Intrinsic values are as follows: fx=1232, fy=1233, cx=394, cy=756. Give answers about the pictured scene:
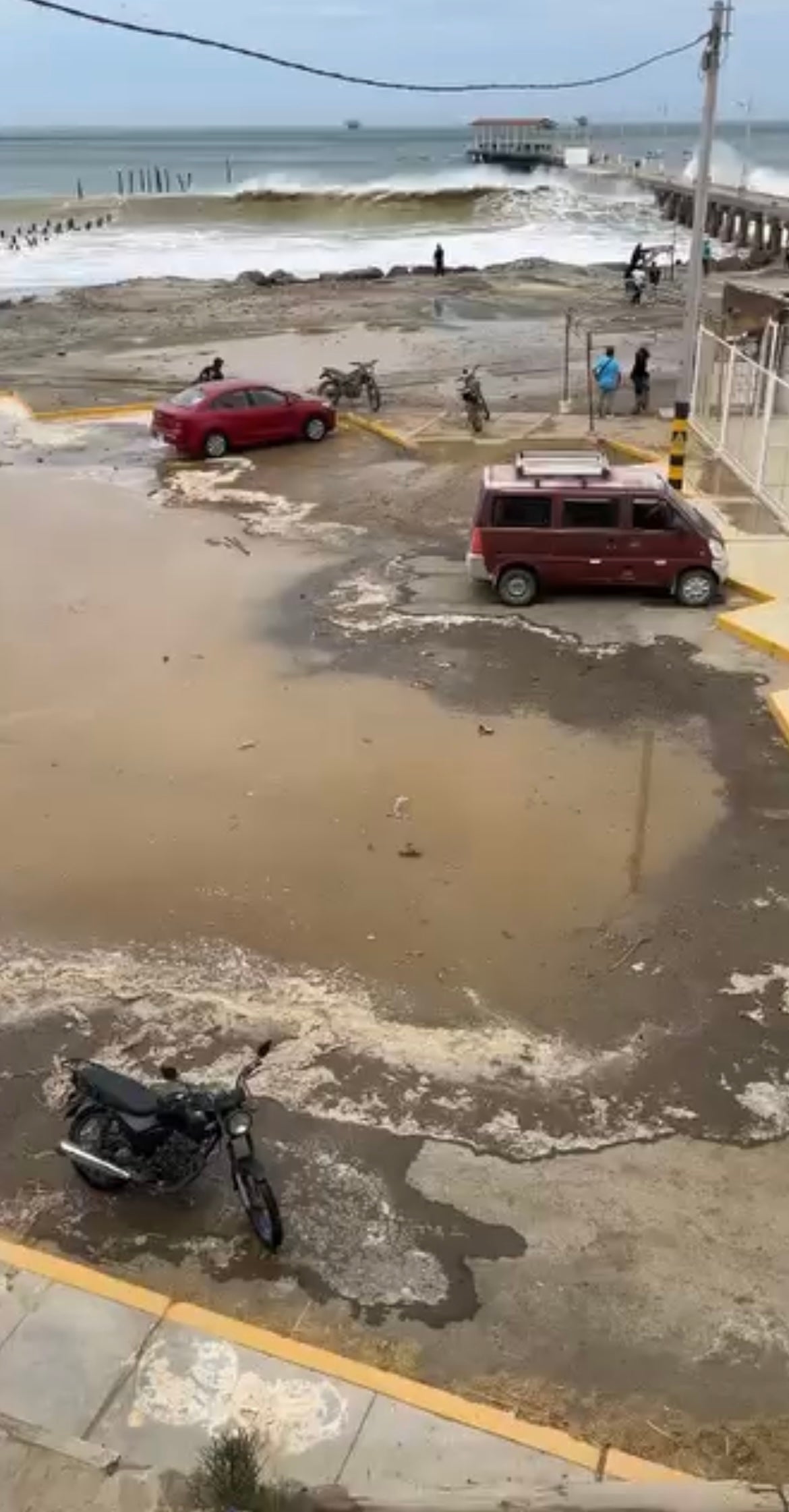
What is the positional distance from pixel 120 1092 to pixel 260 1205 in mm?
1002

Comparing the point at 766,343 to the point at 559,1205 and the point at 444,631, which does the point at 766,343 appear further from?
the point at 559,1205

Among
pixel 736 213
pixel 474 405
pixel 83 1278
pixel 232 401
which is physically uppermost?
pixel 736 213

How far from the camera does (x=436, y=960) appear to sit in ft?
30.7

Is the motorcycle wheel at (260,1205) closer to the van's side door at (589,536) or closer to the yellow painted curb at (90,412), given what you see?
the van's side door at (589,536)

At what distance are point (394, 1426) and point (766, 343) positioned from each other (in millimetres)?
20298

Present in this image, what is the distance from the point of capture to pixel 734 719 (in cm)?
1325

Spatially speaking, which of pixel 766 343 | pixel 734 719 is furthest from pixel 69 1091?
pixel 766 343

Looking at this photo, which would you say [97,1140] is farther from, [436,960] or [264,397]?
[264,397]

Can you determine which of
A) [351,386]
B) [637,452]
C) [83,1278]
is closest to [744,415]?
[637,452]

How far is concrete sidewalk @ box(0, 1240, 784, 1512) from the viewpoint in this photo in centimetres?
529

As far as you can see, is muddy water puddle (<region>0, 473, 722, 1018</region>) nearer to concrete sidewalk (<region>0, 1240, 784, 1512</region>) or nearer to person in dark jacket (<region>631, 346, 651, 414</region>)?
concrete sidewalk (<region>0, 1240, 784, 1512</region>)

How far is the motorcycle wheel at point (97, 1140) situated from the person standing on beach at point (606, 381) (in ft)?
76.1

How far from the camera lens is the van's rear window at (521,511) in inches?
637

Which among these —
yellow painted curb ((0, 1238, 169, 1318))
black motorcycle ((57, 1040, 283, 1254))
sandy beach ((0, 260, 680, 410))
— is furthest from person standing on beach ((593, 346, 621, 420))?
yellow painted curb ((0, 1238, 169, 1318))
